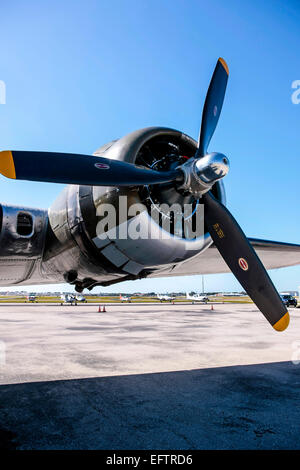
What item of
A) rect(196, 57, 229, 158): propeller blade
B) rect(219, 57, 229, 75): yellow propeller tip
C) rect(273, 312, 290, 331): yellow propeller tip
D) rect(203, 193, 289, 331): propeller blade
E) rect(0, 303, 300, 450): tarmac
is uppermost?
rect(219, 57, 229, 75): yellow propeller tip

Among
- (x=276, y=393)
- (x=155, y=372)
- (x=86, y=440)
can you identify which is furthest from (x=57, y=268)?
(x=276, y=393)

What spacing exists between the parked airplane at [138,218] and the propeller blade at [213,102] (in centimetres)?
1

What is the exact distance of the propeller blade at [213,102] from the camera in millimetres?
4688

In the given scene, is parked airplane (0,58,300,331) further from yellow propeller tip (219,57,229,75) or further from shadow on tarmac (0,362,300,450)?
shadow on tarmac (0,362,300,450)

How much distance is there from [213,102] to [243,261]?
103 inches

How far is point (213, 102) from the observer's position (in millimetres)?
4867

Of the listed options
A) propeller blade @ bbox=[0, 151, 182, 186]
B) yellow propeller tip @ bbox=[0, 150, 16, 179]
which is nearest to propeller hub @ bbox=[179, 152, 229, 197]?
propeller blade @ bbox=[0, 151, 182, 186]

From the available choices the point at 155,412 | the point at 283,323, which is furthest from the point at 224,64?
the point at 155,412

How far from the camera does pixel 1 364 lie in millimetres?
6812

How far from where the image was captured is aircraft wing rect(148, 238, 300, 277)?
21.9ft

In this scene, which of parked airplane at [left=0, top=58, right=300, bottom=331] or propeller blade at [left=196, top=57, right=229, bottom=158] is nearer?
parked airplane at [left=0, top=58, right=300, bottom=331]

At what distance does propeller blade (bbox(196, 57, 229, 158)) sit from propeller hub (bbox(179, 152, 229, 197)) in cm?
55

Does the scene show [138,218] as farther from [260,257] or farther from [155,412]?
[260,257]
